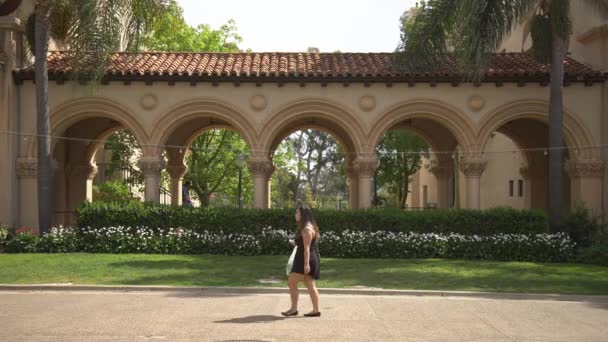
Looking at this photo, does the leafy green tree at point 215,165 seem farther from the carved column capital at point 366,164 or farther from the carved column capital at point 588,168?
the carved column capital at point 588,168

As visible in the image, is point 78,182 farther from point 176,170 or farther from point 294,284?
point 294,284

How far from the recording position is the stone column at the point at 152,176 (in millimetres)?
19703

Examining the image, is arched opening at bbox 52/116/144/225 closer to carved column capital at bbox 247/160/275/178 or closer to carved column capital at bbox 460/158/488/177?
carved column capital at bbox 247/160/275/178

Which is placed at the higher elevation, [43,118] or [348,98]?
[348,98]

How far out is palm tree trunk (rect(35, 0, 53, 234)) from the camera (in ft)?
57.2

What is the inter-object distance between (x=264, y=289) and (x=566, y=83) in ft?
41.9

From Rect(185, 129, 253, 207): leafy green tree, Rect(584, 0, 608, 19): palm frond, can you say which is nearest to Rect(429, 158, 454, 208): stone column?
Rect(584, 0, 608, 19): palm frond

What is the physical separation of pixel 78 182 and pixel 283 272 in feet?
42.0

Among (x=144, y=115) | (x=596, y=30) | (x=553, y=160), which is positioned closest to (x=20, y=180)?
(x=144, y=115)

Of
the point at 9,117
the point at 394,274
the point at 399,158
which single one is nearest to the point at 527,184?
the point at 399,158

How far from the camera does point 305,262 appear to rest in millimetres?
8992

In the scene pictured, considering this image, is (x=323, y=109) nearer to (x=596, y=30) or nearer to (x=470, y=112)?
(x=470, y=112)

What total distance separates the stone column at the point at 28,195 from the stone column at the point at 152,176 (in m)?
3.16

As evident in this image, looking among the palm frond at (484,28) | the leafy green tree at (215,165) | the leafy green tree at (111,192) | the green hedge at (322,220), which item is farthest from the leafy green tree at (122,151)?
the palm frond at (484,28)
